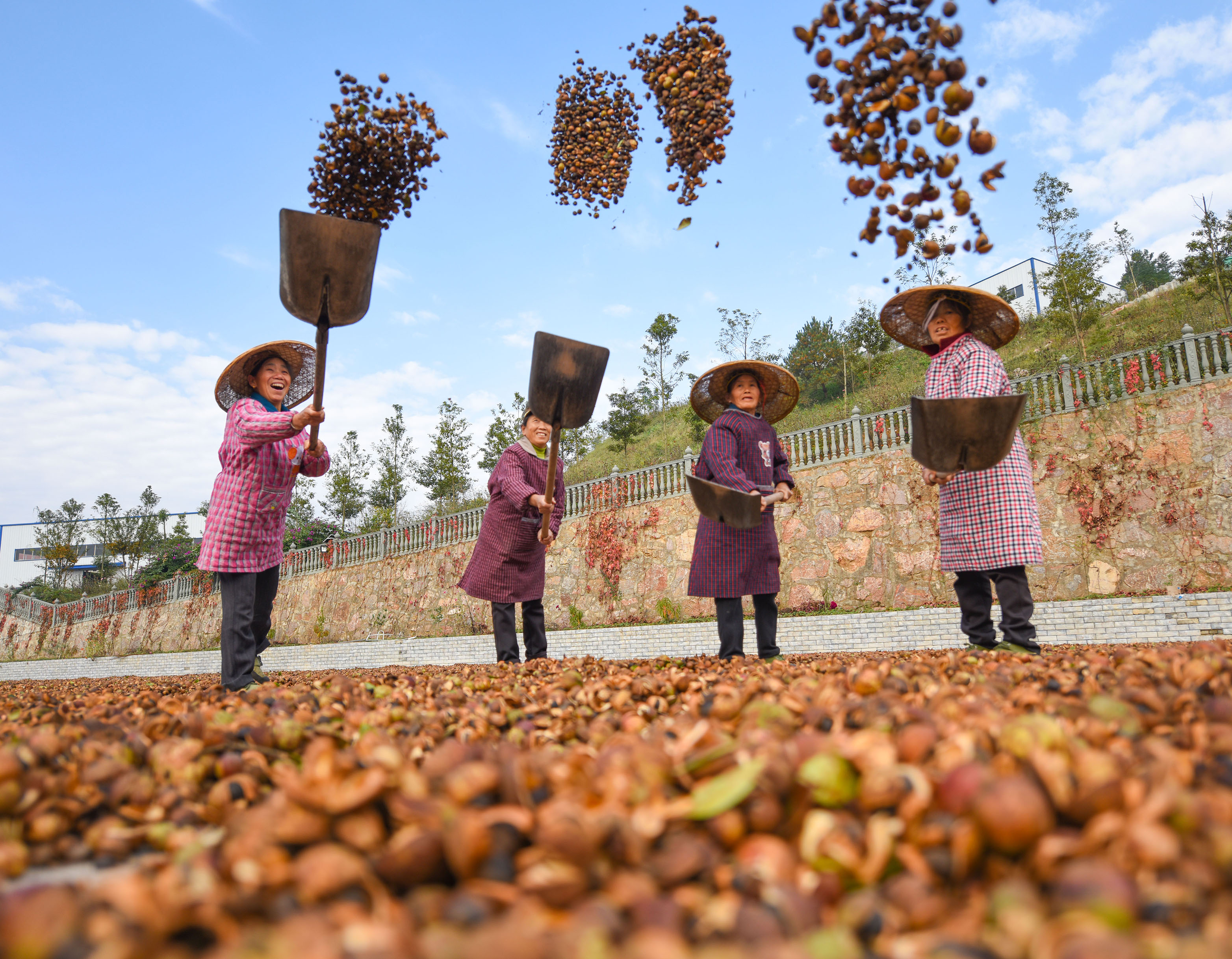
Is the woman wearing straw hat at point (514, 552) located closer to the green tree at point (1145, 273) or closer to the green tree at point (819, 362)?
the green tree at point (819, 362)

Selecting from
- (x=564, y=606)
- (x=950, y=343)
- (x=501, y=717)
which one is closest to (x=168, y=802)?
(x=501, y=717)

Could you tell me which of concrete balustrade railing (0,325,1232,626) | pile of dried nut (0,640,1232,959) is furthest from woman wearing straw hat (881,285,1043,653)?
concrete balustrade railing (0,325,1232,626)

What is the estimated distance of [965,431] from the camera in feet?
9.39

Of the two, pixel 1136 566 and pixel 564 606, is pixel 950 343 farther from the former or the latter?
pixel 564 606

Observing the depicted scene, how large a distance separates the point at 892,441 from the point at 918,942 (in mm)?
9710

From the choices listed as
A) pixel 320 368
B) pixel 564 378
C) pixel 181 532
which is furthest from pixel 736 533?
pixel 181 532

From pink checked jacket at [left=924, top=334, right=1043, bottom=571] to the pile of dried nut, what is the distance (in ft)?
6.10

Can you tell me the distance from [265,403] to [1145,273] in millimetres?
40061

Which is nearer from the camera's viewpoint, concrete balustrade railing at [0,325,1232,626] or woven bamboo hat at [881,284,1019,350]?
woven bamboo hat at [881,284,1019,350]

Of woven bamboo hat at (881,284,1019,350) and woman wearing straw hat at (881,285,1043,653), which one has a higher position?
woven bamboo hat at (881,284,1019,350)

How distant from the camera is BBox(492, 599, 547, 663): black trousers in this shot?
4285 millimetres

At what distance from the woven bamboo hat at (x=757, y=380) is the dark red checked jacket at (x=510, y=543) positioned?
101cm

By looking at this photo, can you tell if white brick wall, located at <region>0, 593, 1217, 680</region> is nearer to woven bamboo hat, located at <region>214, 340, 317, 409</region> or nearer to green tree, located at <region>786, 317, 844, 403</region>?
woven bamboo hat, located at <region>214, 340, 317, 409</region>

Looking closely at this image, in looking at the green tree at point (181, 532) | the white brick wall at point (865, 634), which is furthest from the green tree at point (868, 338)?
the green tree at point (181, 532)
